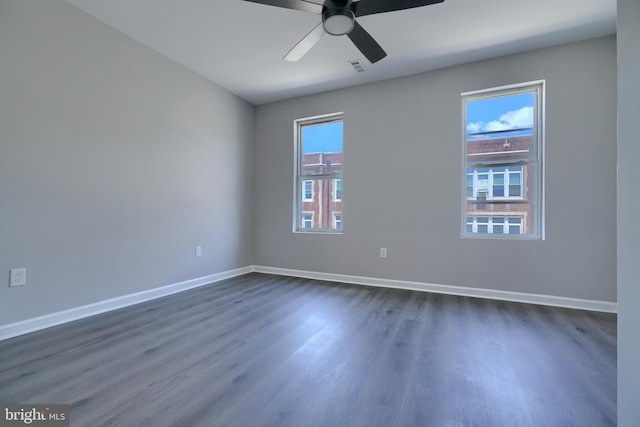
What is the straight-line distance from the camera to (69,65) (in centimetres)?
208

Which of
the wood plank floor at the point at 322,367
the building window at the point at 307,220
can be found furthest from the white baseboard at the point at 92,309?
the building window at the point at 307,220

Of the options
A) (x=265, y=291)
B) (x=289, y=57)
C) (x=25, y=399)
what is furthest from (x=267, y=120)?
(x=25, y=399)

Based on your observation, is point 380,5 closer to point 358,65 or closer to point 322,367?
point 358,65

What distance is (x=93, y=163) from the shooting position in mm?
2234

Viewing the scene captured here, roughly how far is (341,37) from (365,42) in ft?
2.05

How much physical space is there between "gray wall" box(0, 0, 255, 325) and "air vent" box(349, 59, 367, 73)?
1.85 metres

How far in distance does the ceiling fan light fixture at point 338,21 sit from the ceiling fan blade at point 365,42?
0.17ft

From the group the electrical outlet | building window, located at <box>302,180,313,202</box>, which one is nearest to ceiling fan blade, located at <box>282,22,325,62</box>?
building window, located at <box>302,180,313,202</box>

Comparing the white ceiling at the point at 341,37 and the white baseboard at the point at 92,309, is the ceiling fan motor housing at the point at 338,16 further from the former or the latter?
the white baseboard at the point at 92,309

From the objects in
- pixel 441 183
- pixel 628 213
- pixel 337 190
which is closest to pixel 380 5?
pixel 628 213

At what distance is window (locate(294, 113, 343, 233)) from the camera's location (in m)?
3.65

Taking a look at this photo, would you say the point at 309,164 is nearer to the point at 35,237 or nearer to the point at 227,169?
the point at 227,169

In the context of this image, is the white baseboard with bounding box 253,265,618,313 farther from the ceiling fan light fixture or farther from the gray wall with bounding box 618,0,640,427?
the ceiling fan light fixture

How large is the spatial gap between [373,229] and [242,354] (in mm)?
2171
